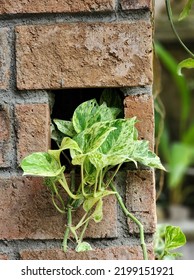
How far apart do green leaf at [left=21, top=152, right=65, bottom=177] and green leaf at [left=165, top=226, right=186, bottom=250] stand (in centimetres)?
19

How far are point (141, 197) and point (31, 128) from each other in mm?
169

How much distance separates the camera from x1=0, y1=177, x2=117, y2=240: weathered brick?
33.7 inches

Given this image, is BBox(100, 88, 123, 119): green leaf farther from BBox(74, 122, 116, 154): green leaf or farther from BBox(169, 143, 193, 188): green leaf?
BBox(169, 143, 193, 188): green leaf

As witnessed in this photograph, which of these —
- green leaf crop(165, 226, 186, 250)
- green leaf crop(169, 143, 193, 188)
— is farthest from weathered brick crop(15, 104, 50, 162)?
green leaf crop(169, 143, 193, 188)

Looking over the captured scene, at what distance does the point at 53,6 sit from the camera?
2.82 feet

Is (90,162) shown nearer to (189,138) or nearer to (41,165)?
(41,165)

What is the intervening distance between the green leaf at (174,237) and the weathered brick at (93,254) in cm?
7

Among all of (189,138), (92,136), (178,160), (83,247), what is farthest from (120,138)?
(189,138)

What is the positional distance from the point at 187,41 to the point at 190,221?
0.96 metres

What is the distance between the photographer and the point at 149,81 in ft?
2.81

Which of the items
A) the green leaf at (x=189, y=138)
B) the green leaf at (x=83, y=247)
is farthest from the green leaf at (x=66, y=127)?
the green leaf at (x=189, y=138)

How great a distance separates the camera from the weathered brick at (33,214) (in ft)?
2.81

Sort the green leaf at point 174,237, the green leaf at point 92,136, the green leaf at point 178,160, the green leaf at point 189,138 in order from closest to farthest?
the green leaf at point 92,136 < the green leaf at point 174,237 < the green leaf at point 178,160 < the green leaf at point 189,138

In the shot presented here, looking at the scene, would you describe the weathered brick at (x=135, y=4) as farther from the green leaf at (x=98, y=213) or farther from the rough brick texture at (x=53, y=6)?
the green leaf at (x=98, y=213)
